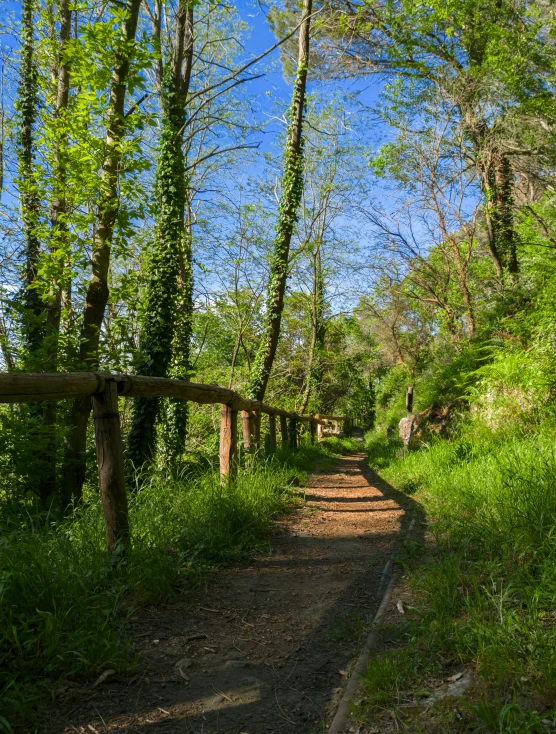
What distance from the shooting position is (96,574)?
265 cm

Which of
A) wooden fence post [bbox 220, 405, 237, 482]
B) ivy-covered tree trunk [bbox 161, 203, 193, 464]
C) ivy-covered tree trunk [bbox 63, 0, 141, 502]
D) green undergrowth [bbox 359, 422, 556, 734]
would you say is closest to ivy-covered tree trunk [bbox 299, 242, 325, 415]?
ivy-covered tree trunk [bbox 161, 203, 193, 464]

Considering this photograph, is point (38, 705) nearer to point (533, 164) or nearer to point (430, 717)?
point (430, 717)

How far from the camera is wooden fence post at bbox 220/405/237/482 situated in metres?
5.04

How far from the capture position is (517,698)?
1.77m

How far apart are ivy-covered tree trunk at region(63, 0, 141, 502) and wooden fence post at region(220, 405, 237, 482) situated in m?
2.57

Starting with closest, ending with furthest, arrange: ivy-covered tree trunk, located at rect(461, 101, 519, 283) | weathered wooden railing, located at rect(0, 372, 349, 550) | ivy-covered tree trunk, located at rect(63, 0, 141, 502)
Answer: weathered wooden railing, located at rect(0, 372, 349, 550), ivy-covered tree trunk, located at rect(63, 0, 141, 502), ivy-covered tree trunk, located at rect(461, 101, 519, 283)

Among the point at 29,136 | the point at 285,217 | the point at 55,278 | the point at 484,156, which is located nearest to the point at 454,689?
the point at 55,278

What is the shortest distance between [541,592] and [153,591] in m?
2.07

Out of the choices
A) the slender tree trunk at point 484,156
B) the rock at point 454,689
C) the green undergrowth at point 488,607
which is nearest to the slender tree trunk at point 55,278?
the green undergrowth at point 488,607

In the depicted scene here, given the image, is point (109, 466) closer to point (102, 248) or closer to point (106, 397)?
point (106, 397)

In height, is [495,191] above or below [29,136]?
above

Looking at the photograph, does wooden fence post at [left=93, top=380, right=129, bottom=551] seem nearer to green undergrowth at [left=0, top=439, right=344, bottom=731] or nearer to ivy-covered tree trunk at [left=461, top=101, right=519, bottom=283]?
green undergrowth at [left=0, top=439, right=344, bottom=731]

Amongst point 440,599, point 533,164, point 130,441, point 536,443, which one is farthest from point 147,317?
point 533,164

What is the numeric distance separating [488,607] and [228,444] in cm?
307
